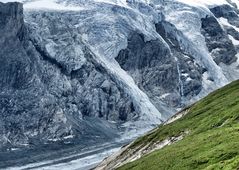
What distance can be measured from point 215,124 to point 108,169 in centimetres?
3366

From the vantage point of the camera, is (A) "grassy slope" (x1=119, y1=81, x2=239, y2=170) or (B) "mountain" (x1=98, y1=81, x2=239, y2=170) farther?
(B) "mountain" (x1=98, y1=81, x2=239, y2=170)

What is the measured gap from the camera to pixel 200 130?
69.2 metres

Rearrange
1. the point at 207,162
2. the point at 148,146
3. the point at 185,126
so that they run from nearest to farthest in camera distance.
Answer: the point at 207,162, the point at 185,126, the point at 148,146

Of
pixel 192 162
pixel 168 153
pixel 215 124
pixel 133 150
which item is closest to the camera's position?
pixel 192 162

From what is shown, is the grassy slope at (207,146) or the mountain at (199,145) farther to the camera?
the mountain at (199,145)

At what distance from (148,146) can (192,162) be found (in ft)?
131

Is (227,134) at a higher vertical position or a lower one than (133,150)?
higher

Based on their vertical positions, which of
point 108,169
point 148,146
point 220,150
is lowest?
point 108,169

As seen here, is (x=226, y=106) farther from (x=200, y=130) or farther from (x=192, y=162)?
(x=192, y=162)

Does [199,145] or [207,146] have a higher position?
[207,146]

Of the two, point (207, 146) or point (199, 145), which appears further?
point (199, 145)

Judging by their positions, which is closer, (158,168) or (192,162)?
(192,162)

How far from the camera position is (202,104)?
99.6m

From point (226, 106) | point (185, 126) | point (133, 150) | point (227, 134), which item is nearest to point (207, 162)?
point (227, 134)
